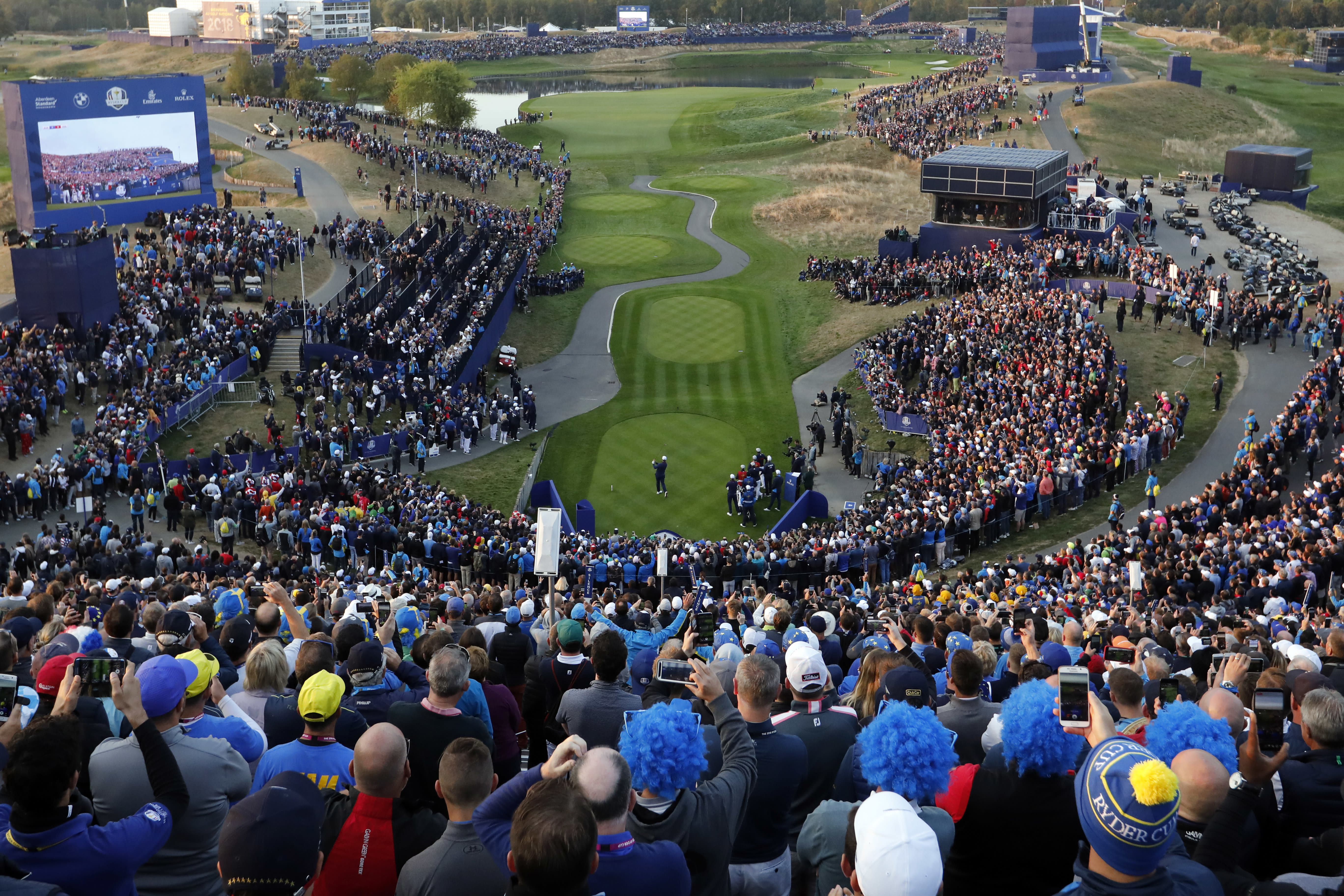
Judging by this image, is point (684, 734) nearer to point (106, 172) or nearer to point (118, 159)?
point (106, 172)

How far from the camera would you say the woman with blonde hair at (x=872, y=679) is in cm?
866

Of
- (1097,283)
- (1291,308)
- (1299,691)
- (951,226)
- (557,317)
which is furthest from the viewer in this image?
(951,226)

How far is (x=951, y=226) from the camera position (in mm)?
58625

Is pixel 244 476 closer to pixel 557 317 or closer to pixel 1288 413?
pixel 557 317

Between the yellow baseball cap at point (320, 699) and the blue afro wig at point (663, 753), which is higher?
the blue afro wig at point (663, 753)

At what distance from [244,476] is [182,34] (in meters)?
136

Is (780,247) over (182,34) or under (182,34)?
under

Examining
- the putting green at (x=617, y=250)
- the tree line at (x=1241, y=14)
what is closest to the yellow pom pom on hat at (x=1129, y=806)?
the putting green at (x=617, y=250)

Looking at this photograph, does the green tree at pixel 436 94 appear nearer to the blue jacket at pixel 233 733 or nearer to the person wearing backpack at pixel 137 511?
the person wearing backpack at pixel 137 511

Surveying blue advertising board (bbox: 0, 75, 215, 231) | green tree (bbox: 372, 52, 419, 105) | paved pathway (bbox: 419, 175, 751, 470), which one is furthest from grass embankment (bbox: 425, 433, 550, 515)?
green tree (bbox: 372, 52, 419, 105)

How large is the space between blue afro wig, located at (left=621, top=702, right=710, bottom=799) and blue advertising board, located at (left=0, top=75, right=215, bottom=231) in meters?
51.0

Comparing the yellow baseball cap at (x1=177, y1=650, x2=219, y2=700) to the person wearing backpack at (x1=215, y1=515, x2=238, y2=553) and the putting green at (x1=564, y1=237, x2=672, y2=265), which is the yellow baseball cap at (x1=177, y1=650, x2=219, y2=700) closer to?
the person wearing backpack at (x1=215, y1=515, x2=238, y2=553)

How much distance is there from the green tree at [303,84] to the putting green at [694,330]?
57.5 metres

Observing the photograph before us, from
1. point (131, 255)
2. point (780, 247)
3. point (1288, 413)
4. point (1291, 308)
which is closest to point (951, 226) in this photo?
point (780, 247)
